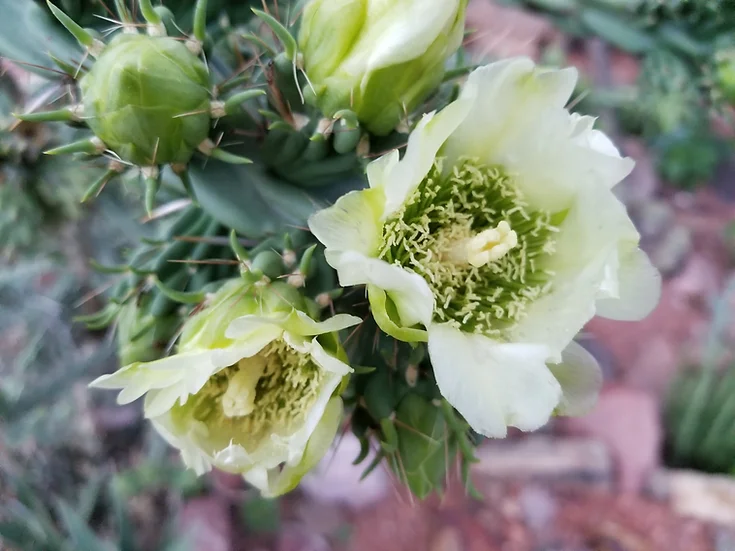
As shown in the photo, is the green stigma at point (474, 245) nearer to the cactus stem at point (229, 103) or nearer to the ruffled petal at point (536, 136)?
the ruffled petal at point (536, 136)

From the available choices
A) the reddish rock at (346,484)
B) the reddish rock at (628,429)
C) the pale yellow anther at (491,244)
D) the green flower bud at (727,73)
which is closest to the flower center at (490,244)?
the pale yellow anther at (491,244)

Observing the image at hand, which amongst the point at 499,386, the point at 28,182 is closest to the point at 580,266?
the point at 499,386

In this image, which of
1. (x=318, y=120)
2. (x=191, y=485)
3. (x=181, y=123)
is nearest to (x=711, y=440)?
(x=191, y=485)

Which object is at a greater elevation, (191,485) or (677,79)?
(677,79)

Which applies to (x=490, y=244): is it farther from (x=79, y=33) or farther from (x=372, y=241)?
(x=79, y=33)

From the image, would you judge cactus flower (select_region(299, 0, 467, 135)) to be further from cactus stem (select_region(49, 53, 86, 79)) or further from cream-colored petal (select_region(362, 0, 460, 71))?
cactus stem (select_region(49, 53, 86, 79))

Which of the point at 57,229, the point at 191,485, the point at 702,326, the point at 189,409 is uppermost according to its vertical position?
the point at 189,409

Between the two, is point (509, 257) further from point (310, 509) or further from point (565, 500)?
point (565, 500)
